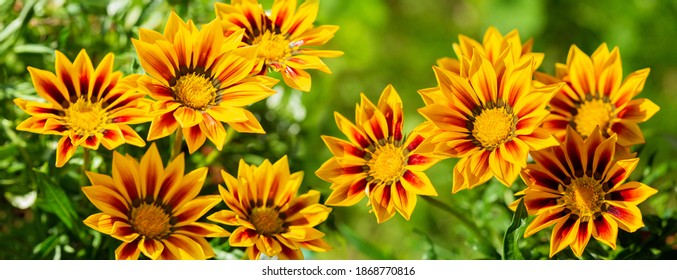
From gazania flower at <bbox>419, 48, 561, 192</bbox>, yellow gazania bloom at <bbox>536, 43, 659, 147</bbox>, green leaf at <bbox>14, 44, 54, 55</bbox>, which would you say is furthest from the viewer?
green leaf at <bbox>14, 44, 54, 55</bbox>

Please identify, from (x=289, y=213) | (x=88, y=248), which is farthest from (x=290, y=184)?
(x=88, y=248)

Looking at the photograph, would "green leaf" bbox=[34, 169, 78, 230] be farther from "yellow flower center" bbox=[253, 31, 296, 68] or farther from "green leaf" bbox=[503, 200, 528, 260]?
"green leaf" bbox=[503, 200, 528, 260]

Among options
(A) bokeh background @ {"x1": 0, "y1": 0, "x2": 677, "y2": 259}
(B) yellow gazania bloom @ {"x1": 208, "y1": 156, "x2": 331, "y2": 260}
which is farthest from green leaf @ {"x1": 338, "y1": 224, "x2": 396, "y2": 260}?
(B) yellow gazania bloom @ {"x1": 208, "y1": 156, "x2": 331, "y2": 260}

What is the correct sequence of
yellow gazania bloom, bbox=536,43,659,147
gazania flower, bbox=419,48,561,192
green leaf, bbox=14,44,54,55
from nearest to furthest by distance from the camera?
gazania flower, bbox=419,48,561,192 < yellow gazania bloom, bbox=536,43,659,147 < green leaf, bbox=14,44,54,55

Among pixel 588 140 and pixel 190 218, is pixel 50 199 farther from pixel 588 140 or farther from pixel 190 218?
pixel 588 140

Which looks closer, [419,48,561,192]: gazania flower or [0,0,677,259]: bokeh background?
[419,48,561,192]: gazania flower

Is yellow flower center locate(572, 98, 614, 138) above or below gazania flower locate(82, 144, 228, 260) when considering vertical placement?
above

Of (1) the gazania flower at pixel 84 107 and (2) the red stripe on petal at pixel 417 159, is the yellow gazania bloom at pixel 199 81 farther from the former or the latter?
(2) the red stripe on petal at pixel 417 159

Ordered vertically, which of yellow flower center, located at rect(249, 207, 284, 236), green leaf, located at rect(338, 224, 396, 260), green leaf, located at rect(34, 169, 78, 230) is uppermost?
green leaf, located at rect(338, 224, 396, 260)
